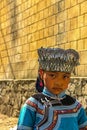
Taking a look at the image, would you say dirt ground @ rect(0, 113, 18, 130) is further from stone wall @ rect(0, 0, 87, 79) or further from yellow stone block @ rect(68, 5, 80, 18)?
yellow stone block @ rect(68, 5, 80, 18)

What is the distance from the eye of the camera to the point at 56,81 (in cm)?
220

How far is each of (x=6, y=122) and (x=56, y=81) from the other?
22.2 ft

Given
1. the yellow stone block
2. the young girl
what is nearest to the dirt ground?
the yellow stone block

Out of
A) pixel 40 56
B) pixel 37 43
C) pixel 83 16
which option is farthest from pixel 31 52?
pixel 40 56

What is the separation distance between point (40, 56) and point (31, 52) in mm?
7029

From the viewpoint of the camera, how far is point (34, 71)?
356 inches

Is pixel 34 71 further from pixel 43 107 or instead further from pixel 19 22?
pixel 43 107

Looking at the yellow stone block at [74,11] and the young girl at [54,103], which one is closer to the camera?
the young girl at [54,103]

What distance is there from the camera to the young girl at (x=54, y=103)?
7.04 ft

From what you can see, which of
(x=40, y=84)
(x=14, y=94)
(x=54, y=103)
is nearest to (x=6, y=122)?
(x=14, y=94)

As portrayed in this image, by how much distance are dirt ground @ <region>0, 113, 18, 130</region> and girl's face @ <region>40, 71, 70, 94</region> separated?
5831mm

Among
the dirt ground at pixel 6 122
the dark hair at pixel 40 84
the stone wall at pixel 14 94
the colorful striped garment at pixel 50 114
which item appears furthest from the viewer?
the stone wall at pixel 14 94

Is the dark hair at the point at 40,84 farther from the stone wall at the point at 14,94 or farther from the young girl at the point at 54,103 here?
the stone wall at the point at 14,94

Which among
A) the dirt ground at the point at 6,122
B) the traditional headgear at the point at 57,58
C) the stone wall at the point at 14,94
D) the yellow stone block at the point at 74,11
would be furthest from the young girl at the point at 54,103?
the stone wall at the point at 14,94
